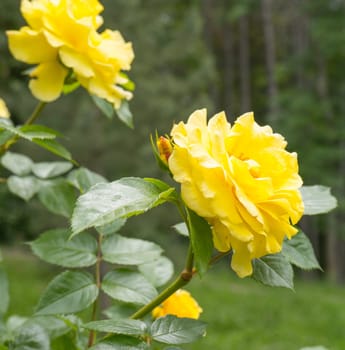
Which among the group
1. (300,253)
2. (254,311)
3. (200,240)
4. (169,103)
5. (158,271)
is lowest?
(254,311)

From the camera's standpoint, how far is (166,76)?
320 inches

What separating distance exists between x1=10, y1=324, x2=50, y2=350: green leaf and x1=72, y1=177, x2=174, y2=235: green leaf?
232mm

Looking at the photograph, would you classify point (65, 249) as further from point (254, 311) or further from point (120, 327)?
point (254, 311)

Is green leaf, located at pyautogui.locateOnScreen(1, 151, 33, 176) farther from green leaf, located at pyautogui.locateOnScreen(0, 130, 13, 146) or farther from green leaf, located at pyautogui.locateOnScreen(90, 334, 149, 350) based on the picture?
green leaf, located at pyautogui.locateOnScreen(90, 334, 149, 350)

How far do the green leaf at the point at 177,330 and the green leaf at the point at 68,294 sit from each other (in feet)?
0.34

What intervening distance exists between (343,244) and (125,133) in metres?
5.74

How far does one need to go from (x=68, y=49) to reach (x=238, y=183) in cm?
37

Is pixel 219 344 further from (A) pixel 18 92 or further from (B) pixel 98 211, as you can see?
(B) pixel 98 211

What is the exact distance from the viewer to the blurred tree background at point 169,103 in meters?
6.74

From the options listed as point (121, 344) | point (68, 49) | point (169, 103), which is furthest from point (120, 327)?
point (169, 103)

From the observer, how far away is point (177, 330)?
476 mm

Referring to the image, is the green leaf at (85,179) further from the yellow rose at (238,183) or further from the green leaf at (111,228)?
the yellow rose at (238,183)

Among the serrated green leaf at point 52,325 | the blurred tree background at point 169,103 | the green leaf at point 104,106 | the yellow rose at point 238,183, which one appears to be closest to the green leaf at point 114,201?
the yellow rose at point 238,183

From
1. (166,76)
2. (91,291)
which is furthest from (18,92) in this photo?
(91,291)
